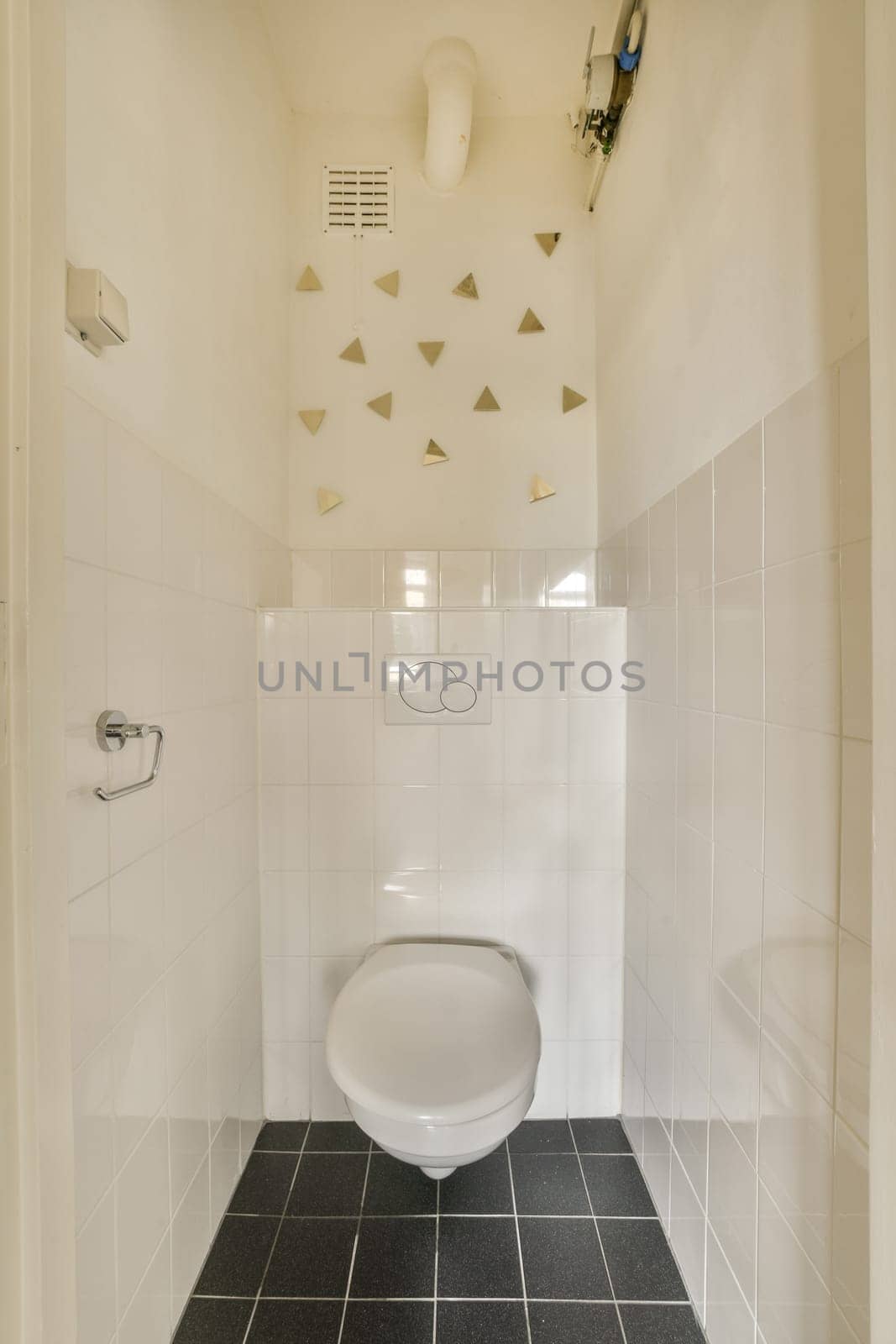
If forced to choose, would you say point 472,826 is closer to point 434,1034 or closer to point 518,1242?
point 434,1034

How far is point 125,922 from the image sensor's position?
88 cm

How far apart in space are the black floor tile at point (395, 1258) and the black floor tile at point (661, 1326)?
0.36 metres

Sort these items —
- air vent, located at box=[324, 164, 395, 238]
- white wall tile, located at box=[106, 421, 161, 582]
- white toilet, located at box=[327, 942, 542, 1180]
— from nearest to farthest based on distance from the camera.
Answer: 1. white wall tile, located at box=[106, 421, 161, 582]
2. white toilet, located at box=[327, 942, 542, 1180]
3. air vent, located at box=[324, 164, 395, 238]

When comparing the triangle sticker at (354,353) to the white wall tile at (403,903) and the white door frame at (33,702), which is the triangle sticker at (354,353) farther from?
the white wall tile at (403,903)

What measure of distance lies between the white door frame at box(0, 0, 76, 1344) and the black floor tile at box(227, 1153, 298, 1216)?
909mm

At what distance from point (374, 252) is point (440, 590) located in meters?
1.03

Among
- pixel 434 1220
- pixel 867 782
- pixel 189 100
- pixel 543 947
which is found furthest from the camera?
pixel 543 947

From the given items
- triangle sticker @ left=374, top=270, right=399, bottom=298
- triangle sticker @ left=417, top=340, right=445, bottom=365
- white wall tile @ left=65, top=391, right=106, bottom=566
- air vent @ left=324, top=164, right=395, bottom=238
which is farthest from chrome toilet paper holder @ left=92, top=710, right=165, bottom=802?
air vent @ left=324, top=164, right=395, bottom=238

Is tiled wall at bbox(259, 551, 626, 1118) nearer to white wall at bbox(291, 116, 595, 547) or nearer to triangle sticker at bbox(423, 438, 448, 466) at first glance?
white wall at bbox(291, 116, 595, 547)

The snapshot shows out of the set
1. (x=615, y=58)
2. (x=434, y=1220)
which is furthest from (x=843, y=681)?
(x=615, y=58)

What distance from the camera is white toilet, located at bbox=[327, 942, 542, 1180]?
3.32 feet

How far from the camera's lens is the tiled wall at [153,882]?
0.78 metres

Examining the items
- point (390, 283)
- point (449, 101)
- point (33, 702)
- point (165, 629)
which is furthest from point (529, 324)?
point (33, 702)

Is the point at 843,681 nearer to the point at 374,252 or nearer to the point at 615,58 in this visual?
the point at 615,58
